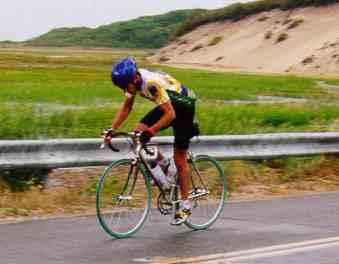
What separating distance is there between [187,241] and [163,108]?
4.08 ft

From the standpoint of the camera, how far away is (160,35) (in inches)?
7820

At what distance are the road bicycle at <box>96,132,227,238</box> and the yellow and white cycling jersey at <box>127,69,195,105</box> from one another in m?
0.39

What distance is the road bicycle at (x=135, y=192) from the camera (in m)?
9.19

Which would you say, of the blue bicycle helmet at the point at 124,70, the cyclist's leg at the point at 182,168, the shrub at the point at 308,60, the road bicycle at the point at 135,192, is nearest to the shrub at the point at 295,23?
the shrub at the point at 308,60

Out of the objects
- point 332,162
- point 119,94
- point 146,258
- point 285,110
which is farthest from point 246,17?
point 146,258

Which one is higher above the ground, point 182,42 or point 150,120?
point 150,120

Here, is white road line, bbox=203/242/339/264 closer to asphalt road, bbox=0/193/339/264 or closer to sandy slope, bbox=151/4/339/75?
asphalt road, bbox=0/193/339/264

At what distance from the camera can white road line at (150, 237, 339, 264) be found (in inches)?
326

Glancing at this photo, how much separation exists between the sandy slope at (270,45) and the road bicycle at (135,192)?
62.7 m

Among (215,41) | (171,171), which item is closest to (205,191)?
(171,171)

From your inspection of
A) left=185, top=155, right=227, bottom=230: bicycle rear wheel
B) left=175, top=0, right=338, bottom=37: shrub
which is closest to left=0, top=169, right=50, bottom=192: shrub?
left=185, top=155, right=227, bottom=230: bicycle rear wheel

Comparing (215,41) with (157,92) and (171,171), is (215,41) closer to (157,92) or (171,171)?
(171,171)

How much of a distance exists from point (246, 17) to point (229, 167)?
93.5 meters

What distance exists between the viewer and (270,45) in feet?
297
